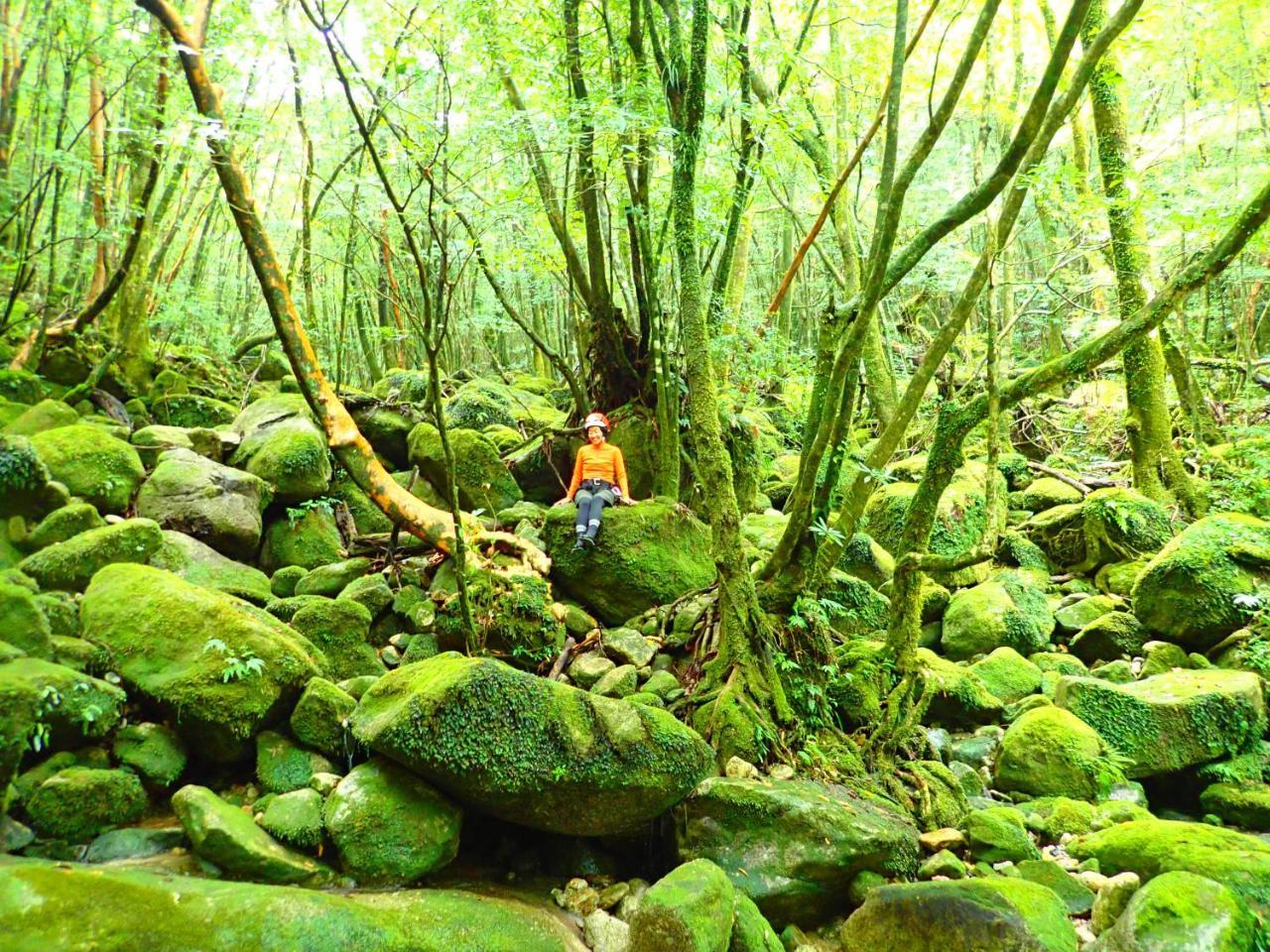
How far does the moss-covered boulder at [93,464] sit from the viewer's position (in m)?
6.39

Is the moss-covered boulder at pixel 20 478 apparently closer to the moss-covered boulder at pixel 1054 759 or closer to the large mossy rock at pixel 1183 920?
the large mossy rock at pixel 1183 920

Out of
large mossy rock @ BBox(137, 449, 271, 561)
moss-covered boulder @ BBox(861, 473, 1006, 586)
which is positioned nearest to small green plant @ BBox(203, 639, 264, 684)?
large mossy rock @ BBox(137, 449, 271, 561)

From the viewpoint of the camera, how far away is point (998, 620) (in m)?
7.21

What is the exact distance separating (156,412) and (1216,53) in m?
18.8

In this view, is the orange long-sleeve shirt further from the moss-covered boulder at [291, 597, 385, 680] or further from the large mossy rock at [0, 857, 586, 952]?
the large mossy rock at [0, 857, 586, 952]

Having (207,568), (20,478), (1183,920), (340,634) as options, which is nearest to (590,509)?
(340,634)

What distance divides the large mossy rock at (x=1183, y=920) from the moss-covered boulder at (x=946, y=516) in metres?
5.79

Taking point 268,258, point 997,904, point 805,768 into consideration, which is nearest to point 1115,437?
point 805,768

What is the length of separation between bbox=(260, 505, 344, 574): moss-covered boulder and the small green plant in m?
3.04

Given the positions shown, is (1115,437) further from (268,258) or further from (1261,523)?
(268,258)

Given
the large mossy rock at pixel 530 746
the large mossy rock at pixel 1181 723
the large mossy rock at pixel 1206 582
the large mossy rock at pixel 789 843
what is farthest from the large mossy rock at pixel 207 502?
the large mossy rock at pixel 1206 582

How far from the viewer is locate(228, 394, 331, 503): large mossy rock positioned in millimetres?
7595

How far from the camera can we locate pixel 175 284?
1380cm

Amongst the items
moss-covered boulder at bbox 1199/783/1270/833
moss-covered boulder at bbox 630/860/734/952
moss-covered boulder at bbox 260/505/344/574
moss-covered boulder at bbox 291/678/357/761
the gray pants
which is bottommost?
moss-covered boulder at bbox 1199/783/1270/833
